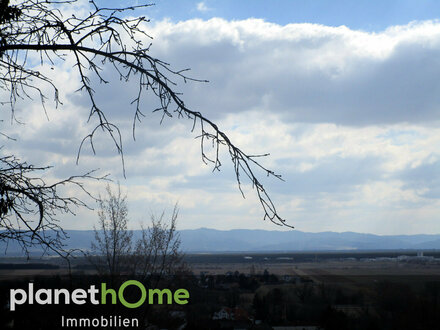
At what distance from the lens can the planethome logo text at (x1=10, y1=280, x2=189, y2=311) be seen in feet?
22.2

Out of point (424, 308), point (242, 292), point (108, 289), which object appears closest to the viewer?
point (108, 289)

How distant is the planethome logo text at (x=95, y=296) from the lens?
6770 mm

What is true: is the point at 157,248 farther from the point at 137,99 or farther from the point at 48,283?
the point at 137,99

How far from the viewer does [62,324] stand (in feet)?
24.5

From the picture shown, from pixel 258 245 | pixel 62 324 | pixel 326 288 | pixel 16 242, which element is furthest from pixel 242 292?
pixel 258 245

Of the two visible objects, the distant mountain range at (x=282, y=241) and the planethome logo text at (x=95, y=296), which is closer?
the planethome logo text at (x=95, y=296)

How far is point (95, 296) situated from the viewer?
861 centimetres

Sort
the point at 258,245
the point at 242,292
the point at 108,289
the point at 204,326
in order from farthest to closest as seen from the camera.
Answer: the point at 258,245 < the point at 242,292 < the point at 108,289 < the point at 204,326

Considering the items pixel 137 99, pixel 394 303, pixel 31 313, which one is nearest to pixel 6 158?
pixel 137 99

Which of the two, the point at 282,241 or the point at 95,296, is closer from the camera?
the point at 95,296

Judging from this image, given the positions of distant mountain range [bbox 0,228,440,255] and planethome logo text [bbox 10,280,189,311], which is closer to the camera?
planethome logo text [bbox 10,280,189,311]

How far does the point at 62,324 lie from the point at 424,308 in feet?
25.1

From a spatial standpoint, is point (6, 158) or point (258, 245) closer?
point (6, 158)

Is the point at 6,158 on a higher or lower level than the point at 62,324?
higher
